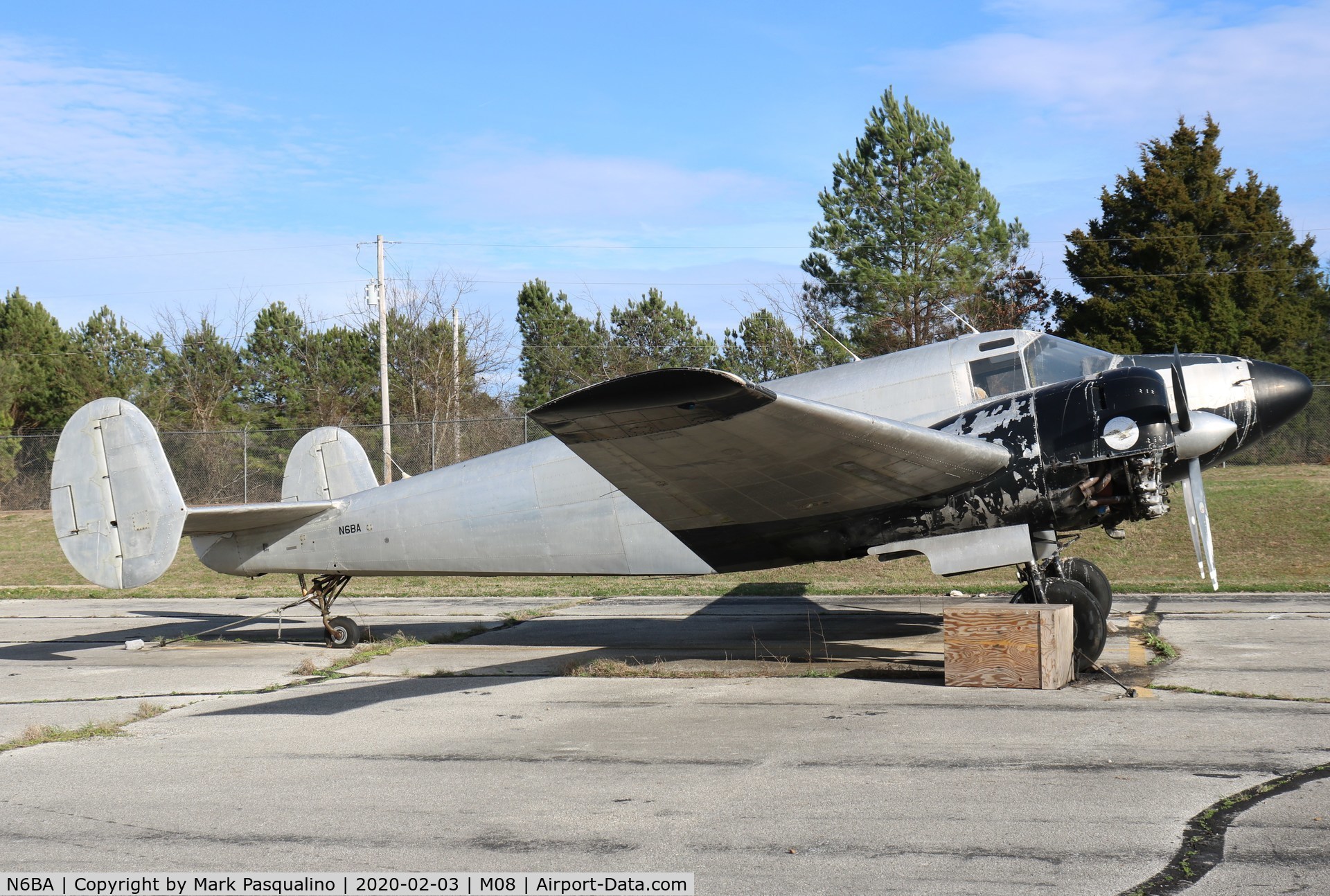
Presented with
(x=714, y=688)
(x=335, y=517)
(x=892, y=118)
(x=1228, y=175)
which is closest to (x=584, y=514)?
(x=714, y=688)

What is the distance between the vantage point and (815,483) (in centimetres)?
918

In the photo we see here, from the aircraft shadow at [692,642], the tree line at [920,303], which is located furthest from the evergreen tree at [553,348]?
the aircraft shadow at [692,642]

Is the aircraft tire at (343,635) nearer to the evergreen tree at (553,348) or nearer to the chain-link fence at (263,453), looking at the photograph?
the chain-link fence at (263,453)

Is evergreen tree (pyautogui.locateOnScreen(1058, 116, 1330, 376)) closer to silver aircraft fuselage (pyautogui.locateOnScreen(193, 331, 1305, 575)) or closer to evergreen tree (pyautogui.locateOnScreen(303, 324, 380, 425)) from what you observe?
silver aircraft fuselage (pyautogui.locateOnScreen(193, 331, 1305, 575))

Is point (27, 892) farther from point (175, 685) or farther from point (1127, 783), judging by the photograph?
point (175, 685)

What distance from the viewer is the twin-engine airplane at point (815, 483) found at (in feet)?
28.3

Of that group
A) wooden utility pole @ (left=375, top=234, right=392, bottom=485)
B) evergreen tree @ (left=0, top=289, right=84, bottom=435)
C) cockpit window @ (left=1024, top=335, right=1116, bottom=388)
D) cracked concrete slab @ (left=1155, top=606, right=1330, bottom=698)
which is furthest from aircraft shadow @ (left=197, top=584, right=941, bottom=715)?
evergreen tree @ (left=0, top=289, right=84, bottom=435)

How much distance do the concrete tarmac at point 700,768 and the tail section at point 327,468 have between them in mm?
2388

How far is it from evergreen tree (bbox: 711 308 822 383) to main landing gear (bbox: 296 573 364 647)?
2128cm

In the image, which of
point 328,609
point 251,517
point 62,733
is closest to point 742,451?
point 62,733

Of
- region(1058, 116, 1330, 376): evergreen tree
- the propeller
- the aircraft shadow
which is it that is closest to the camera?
the propeller

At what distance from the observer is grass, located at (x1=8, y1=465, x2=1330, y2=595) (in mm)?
17422

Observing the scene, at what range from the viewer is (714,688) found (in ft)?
30.8

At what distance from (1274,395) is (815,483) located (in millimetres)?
4749
